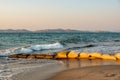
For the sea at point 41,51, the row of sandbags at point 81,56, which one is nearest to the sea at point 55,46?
the sea at point 41,51

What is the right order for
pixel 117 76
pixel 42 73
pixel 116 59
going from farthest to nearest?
pixel 116 59 < pixel 42 73 < pixel 117 76

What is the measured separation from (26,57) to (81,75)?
30.7ft

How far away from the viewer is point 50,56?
67.6 feet

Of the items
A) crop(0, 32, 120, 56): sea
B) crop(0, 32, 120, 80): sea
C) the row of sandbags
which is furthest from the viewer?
crop(0, 32, 120, 56): sea

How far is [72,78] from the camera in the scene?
1160 cm

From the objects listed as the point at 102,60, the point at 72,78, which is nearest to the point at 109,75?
the point at 72,78

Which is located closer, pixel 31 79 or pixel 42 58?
pixel 31 79

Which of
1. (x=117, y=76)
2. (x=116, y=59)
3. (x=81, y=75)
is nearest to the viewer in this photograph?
(x=117, y=76)

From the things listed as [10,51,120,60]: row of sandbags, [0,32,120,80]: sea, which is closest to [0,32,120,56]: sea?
[0,32,120,80]: sea

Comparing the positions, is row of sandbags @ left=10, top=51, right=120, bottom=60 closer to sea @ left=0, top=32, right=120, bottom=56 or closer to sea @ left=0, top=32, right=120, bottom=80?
sea @ left=0, top=32, right=120, bottom=80

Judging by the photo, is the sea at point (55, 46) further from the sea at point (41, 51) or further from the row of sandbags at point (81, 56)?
the row of sandbags at point (81, 56)

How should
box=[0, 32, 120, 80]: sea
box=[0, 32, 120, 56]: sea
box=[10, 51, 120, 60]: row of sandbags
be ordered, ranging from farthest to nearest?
box=[0, 32, 120, 56]: sea < box=[10, 51, 120, 60]: row of sandbags < box=[0, 32, 120, 80]: sea

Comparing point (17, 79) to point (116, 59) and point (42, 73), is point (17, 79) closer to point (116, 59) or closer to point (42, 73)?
point (42, 73)

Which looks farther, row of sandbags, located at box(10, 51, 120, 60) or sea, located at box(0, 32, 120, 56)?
sea, located at box(0, 32, 120, 56)
